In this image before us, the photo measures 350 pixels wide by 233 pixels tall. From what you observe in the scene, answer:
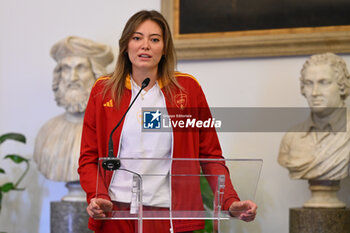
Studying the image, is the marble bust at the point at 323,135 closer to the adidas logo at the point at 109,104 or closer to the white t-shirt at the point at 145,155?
the white t-shirt at the point at 145,155

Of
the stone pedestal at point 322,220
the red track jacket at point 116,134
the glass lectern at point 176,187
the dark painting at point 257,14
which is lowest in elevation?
the stone pedestal at point 322,220

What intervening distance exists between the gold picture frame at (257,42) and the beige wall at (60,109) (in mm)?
74

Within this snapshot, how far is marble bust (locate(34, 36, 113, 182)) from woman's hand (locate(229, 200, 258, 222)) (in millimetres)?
2177

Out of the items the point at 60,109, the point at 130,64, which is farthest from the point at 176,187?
the point at 60,109

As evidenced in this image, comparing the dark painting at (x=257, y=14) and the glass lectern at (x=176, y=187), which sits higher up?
the dark painting at (x=257, y=14)

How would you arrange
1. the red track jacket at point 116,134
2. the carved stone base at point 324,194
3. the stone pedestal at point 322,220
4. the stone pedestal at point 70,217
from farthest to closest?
the stone pedestal at point 70,217 → the carved stone base at point 324,194 → the stone pedestal at point 322,220 → the red track jacket at point 116,134

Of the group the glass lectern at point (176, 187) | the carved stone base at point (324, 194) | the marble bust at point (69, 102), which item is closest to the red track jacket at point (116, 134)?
the glass lectern at point (176, 187)

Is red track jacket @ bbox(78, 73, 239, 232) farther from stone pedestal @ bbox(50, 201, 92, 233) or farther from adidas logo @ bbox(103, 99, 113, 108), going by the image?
stone pedestal @ bbox(50, 201, 92, 233)

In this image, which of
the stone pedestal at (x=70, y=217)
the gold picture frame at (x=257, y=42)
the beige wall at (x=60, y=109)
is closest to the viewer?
the stone pedestal at (x=70, y=217)

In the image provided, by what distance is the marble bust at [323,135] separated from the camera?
3479 millimetres

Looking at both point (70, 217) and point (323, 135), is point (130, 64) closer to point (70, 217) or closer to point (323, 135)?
point (323, 135)

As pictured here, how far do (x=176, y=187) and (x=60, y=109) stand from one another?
2984 millimetres

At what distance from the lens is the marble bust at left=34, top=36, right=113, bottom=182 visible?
3.86 m

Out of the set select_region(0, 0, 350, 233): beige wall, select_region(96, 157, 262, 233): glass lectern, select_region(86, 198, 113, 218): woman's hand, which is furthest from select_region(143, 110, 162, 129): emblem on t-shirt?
select_region(0, 0, 350, 233): beige wall
